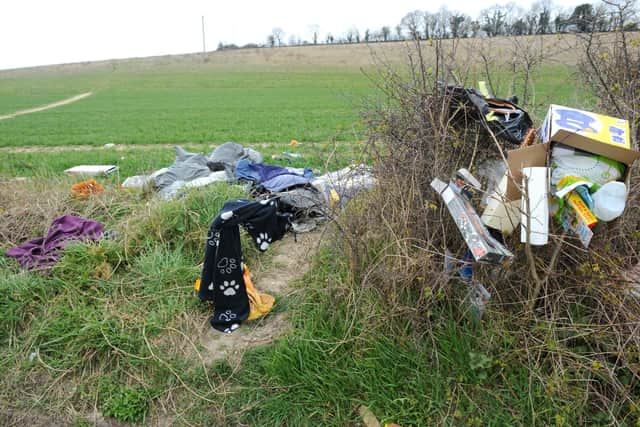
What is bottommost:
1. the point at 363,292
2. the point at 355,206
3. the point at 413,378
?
the point at 413,378

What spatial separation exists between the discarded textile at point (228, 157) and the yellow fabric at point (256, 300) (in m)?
2.84

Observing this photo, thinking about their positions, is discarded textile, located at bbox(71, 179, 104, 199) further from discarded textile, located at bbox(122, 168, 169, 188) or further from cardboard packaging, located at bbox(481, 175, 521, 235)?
cardboard packaging, located at bbox(481, 175, 521, 235)

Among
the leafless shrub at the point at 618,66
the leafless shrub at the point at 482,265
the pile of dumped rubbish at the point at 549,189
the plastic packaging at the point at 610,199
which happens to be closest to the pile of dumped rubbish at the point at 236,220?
the leafless shrub at the point at 482,265

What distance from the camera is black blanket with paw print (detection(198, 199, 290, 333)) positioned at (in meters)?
3.28

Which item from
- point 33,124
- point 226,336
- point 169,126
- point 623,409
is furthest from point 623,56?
point 33,124

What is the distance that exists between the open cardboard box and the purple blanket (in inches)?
152

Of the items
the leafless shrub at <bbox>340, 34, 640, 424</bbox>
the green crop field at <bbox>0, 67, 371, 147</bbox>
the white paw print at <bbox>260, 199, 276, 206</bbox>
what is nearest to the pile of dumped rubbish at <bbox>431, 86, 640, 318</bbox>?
the leafless shrub at <bbox>340, 34, 640, 424</bbox>

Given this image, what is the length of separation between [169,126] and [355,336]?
50.5ft

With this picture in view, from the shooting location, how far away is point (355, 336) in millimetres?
2758

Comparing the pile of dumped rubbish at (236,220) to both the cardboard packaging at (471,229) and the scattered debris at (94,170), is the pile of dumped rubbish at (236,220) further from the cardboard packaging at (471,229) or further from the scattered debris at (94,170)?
the scattered debris at (94,170)

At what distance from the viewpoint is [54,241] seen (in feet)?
13.8

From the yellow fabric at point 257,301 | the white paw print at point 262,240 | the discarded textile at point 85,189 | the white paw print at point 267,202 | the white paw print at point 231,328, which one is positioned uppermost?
the white paw print at point 267,202

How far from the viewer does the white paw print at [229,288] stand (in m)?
3.32

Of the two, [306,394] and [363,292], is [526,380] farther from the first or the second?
[306,394]
